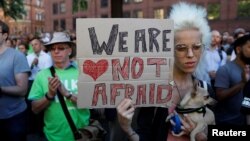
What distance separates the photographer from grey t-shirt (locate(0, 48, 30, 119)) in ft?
12.2

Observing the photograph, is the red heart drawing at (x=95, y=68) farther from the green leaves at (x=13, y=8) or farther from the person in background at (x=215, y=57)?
the green leaves at (x=13, y=8)

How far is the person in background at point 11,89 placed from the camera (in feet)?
12.2

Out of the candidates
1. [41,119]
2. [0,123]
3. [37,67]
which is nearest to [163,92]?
[41,119]

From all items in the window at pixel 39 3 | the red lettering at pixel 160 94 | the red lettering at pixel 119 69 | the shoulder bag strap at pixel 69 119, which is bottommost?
the shoulder bag strap at pixel 69 119

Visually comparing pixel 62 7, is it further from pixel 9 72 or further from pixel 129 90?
pixel 129 90

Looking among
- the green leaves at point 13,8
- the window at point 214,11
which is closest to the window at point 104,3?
the window at point 214,11

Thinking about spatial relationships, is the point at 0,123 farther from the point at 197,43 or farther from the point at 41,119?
the point at 197,43

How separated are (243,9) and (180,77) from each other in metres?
38.0

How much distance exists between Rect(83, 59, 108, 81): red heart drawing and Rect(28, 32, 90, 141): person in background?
1.04 m

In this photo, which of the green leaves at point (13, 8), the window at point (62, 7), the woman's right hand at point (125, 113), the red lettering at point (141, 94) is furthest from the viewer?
the window at point (62, 7)

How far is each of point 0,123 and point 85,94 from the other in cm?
198

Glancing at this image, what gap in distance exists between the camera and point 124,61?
214 cm

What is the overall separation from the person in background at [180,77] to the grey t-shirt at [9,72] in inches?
75.5

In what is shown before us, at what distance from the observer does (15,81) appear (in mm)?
3779
